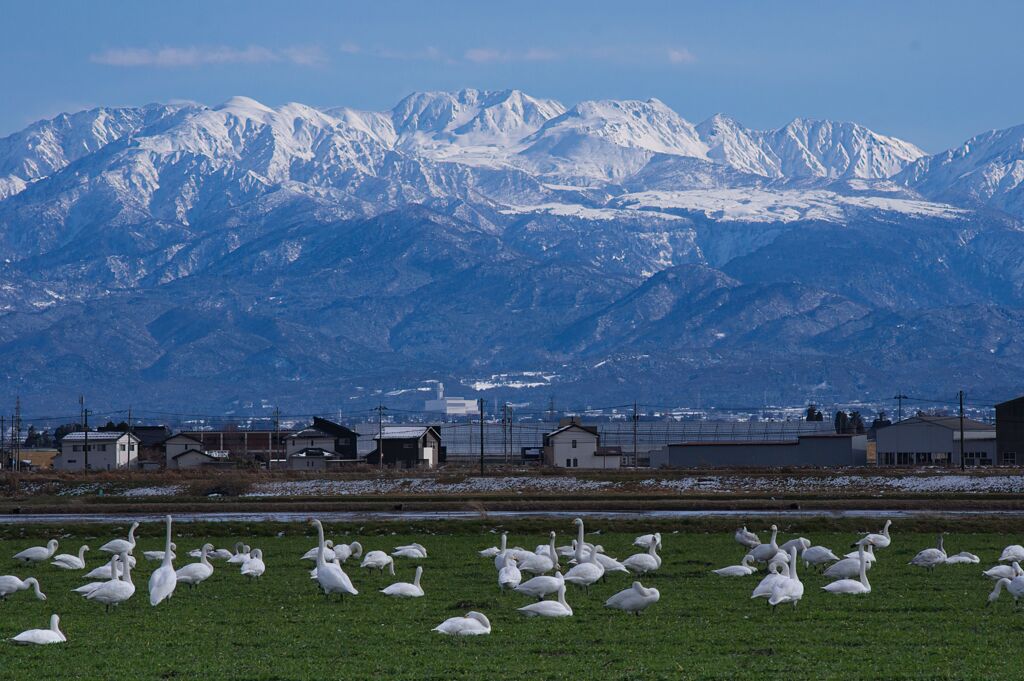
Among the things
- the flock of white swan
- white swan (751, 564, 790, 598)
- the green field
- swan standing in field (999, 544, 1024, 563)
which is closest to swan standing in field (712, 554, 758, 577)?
the flock of white swan

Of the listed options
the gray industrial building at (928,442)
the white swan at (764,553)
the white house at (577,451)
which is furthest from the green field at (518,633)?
the white house at (577,451)

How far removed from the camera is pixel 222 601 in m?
30.0

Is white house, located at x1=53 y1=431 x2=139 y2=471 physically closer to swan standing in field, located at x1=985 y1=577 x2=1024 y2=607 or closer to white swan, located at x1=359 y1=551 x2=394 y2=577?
white swan, located at x1=359 y1=551 x2=394 y2=577

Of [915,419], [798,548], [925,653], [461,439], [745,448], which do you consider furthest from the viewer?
[461,439]

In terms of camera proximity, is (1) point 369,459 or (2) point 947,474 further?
(1) point 369,459

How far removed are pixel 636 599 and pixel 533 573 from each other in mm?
6494

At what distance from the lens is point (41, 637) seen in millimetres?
23922

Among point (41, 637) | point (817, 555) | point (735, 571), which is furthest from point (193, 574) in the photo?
point (817, 555)

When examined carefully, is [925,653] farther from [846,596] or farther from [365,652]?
[365,652]

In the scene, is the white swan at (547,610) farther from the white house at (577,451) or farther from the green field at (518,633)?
the white house at (577,451)

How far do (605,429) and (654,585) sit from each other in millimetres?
152788

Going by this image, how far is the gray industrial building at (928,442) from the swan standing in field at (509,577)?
106 meters

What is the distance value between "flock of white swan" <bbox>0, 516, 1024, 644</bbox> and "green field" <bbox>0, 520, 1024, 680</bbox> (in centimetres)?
27

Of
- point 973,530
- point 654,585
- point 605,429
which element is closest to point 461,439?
point 605,429
